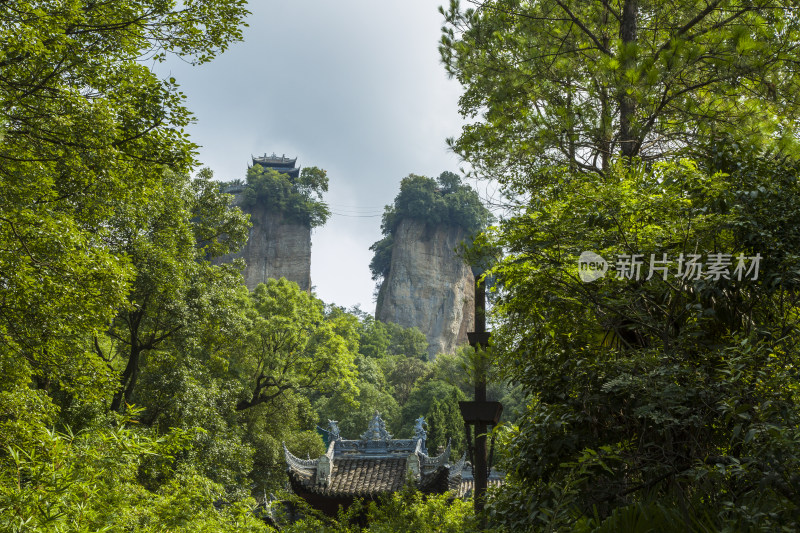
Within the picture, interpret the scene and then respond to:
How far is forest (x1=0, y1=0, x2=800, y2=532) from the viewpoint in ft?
11.8

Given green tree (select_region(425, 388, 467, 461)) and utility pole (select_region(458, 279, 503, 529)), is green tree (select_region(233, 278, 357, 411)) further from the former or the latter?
utility pole (select_region(458, 279, 503, 529))

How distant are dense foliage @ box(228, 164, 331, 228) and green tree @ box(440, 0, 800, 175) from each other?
1710 inches

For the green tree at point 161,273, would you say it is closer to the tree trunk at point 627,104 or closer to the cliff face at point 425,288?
the tree trunk at point 627,104

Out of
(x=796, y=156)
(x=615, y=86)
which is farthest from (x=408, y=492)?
(x=796, y=156)

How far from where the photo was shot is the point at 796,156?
462 centimetres

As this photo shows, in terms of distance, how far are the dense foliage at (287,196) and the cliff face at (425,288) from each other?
761 cm

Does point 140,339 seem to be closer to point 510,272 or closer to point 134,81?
point 134,81

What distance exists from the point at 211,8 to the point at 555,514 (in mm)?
6592

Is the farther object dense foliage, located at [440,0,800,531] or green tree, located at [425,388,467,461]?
green tree, located at [425,388,467,461]

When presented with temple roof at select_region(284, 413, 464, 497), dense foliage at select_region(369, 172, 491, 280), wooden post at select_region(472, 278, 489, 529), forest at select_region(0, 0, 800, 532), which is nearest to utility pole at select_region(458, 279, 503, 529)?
wooden post at select_region(472, 278, 489, 529)

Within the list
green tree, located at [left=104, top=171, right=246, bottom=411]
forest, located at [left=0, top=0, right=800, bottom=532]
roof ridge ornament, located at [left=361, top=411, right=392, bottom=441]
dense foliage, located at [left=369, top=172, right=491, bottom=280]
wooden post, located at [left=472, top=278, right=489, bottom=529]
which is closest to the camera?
forest, located at [left=0, top=0, right=800, bottom=532]

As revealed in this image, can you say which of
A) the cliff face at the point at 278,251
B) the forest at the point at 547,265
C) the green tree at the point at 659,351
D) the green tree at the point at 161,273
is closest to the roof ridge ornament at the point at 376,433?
the forest at the point at 547,265

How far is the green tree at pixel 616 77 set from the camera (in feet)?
19.6

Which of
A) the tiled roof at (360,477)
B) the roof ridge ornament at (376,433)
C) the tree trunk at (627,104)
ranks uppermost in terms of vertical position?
the tree trunk at (627,104)
